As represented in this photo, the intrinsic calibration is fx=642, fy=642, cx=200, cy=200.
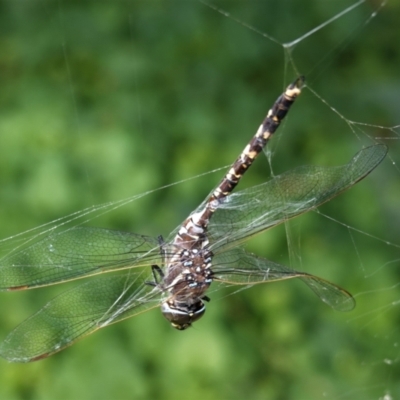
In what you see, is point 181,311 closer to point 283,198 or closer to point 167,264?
point 167,264

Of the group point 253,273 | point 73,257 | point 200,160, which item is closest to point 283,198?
point 253,273

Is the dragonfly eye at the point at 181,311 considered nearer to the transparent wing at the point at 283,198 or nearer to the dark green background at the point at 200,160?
the transparent wing at the point at 283,198

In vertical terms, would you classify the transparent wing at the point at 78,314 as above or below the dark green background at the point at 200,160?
above

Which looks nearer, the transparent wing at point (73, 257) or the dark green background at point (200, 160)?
the transparent wing at point (73, 257)

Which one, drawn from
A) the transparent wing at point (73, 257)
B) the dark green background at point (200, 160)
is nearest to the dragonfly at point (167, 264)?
the transparent wing at point (73, 257)

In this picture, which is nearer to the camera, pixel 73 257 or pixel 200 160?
pixel 73 257

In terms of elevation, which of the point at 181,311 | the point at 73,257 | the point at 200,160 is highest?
the point at 73,257
